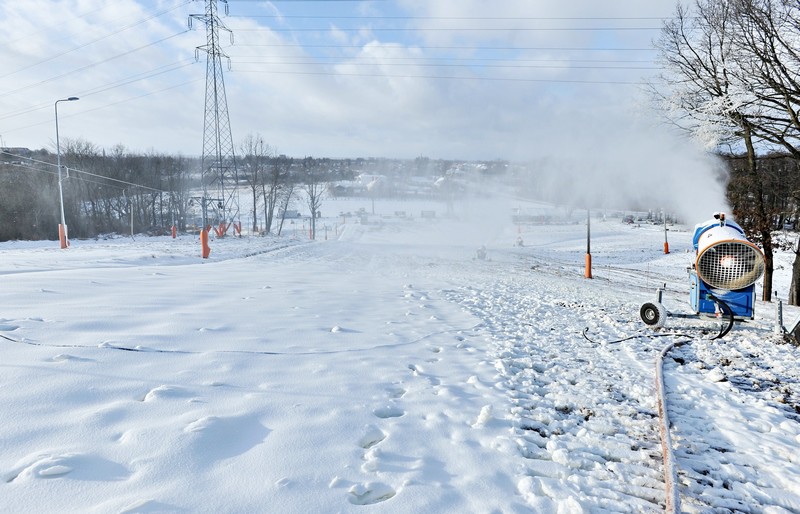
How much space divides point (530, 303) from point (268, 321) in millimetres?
6346

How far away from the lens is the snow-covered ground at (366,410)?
8.94ft

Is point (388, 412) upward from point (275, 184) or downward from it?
downward

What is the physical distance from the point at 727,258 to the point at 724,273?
0.28 m

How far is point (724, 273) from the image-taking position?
7062 mm

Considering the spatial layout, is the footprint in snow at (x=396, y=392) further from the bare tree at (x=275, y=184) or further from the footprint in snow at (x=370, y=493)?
the bare tree at (x=275, y=184)

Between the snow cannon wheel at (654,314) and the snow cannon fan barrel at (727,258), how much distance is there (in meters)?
0.82

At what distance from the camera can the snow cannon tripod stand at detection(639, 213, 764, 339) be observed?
679 centimetres

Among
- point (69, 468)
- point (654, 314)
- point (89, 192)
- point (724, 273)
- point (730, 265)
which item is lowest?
point (654, 314)

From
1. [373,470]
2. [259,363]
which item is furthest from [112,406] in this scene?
[373,470]

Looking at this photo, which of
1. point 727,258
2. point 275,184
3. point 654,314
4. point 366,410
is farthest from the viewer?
point 275,184

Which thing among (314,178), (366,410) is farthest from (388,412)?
(314,178)

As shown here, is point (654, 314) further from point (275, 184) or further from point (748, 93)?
point (275, 184)

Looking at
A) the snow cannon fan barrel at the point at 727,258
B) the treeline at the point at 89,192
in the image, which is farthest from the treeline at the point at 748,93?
the treeline at the point at 89,192

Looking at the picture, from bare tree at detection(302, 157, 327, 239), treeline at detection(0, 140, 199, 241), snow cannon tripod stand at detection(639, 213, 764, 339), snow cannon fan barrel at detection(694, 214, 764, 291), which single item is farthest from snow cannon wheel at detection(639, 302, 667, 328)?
bare tree at detection(302, 157, 327, 239)
